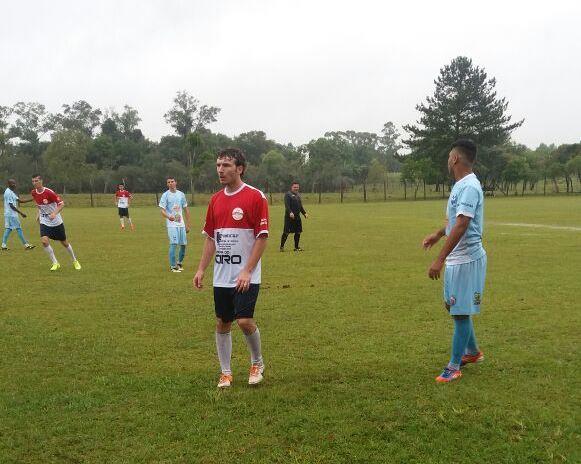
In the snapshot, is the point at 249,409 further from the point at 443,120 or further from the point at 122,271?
the point at 443,120

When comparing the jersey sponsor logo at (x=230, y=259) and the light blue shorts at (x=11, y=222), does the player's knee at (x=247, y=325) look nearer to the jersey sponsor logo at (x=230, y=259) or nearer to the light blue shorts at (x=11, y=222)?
the jersey sponsor logo at (x=230, y=259)

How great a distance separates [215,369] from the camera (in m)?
5.47

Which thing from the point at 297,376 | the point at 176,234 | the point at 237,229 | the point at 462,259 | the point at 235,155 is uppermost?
the point at 235,155

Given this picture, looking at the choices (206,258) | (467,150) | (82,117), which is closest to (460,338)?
(467,150)

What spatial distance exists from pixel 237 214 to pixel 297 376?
1.68m

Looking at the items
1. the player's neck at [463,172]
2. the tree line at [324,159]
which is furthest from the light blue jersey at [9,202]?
the tree line at [324,159]

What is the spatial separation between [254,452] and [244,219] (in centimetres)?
197

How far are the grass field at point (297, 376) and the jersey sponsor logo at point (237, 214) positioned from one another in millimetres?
1552

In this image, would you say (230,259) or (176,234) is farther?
(176,234)

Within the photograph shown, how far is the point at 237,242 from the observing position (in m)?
4.83

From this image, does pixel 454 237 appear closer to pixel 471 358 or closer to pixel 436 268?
pixel 436 268

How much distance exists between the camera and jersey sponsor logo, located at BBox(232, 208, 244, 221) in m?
4.80

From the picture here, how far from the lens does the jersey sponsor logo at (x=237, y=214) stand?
15.8ft

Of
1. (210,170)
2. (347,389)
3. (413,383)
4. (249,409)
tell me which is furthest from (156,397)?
(210,170)
